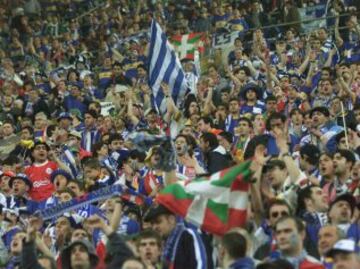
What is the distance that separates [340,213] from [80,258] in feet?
6.74

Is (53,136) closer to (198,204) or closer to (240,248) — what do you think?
(198,204)

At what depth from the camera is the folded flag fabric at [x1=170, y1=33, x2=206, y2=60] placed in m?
20.9

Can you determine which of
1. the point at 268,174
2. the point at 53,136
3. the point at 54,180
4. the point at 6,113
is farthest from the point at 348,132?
the point at 6,113

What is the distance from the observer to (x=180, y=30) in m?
23.6

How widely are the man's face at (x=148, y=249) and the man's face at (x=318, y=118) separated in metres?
4.84

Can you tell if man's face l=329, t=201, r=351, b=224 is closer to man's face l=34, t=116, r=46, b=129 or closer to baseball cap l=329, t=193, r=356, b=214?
baseball cap l=329, t=193, r=356, b=214

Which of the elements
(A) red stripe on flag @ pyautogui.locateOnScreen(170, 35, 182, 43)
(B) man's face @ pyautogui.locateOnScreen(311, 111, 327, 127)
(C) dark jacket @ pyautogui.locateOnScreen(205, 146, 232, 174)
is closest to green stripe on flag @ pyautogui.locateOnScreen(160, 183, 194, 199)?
(C) dark jacket @ pyautogui.locateOnScreen(205, 146, 232, 174)

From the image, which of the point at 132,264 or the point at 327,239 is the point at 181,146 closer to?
the point at 327,239

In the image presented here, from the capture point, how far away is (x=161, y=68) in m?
15.4

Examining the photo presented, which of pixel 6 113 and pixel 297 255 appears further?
pixel 6 113

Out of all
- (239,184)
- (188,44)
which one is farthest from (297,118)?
(188,44)

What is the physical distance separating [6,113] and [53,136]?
4.21 meters

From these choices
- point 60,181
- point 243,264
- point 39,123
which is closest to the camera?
point 243,264

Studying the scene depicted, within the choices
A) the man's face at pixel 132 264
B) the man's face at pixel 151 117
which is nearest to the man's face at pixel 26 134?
the man's face at pixel 151 117
